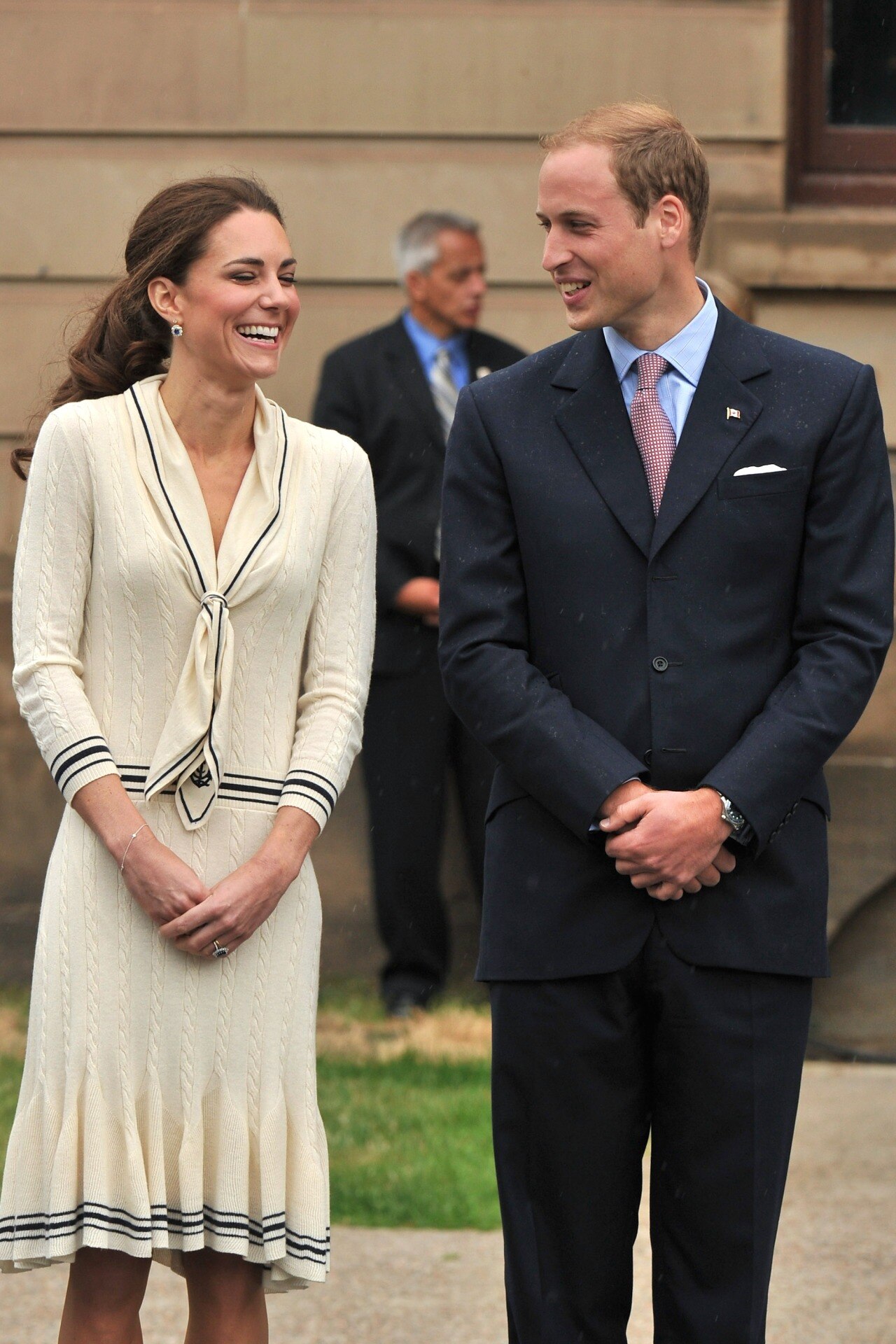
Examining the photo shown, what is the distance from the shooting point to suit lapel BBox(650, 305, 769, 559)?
10.8 ft

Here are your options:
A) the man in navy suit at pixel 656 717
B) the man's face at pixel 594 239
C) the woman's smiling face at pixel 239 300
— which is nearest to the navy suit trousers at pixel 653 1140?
the man in navy suit at pixel 656 717

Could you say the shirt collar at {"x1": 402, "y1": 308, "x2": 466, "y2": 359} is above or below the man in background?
above

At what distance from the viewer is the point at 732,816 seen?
3227mm

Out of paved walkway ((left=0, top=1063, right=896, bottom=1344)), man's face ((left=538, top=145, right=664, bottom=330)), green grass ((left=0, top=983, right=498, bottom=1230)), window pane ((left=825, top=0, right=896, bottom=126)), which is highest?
window pane ((left=825, top=0, right=896, bottom=126))

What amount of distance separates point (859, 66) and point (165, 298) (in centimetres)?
490

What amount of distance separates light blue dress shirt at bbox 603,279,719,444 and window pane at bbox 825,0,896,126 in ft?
15.1

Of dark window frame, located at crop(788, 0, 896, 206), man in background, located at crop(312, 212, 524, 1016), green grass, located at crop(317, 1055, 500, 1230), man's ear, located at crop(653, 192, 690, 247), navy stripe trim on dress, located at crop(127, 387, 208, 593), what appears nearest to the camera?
man's ear, located at crop(653, 192, 690, 247)

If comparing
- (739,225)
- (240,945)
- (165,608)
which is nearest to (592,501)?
(165,608)

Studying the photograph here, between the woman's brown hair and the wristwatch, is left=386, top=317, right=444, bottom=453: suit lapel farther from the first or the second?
the wristwatch

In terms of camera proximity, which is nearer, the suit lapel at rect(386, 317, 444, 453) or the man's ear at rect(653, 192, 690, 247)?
the man's ear at rect(653, 192, 690, 247)

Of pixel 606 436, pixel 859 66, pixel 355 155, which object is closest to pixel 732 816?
pixel 606 436

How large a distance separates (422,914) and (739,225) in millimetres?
2758

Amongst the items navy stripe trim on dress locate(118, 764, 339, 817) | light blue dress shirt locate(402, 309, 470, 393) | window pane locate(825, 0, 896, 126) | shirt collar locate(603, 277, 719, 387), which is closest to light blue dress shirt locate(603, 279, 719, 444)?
shirt collar locate(603, 277, 719, 387)

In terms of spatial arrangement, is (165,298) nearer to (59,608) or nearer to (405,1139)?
(59,608)
